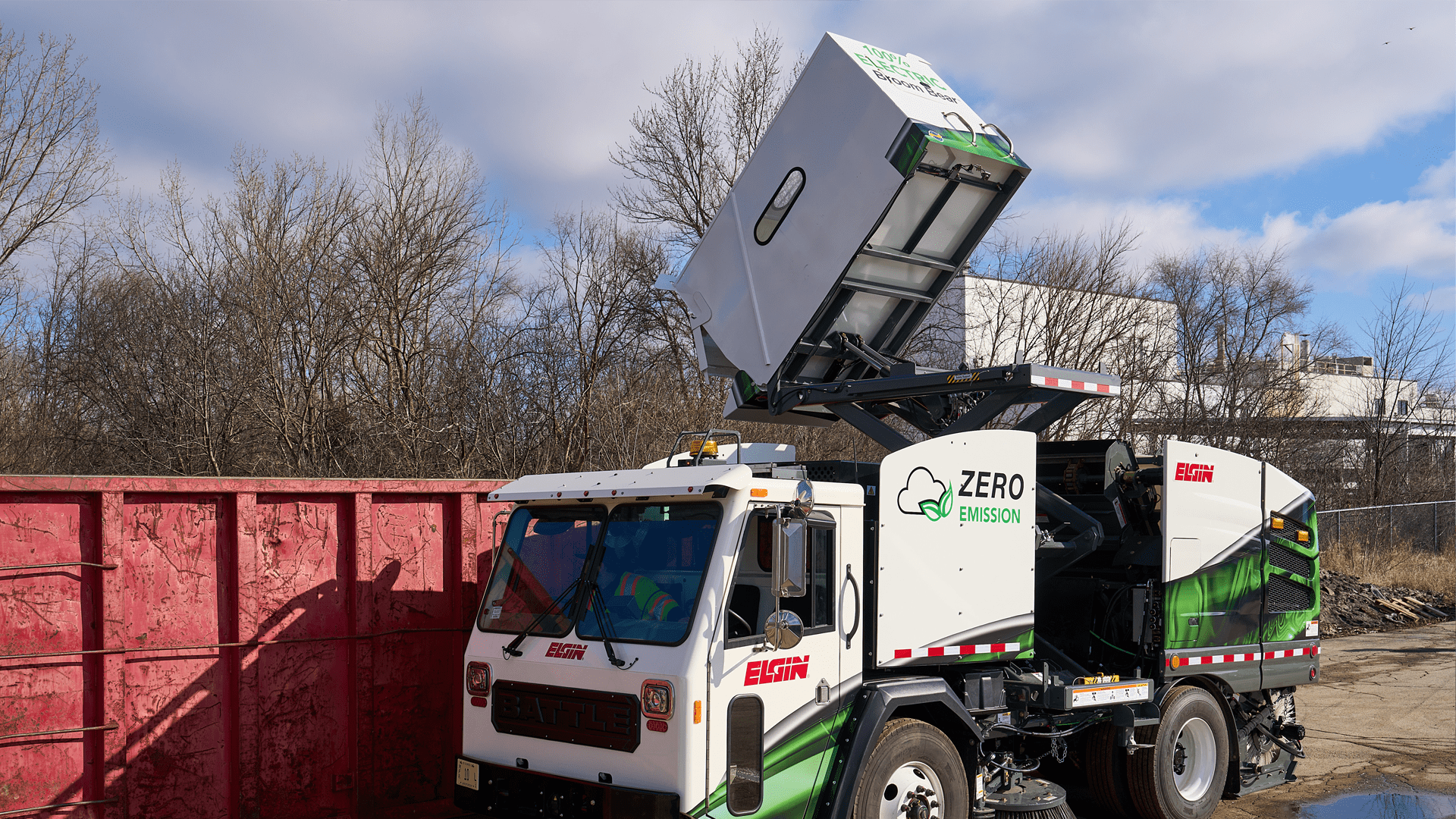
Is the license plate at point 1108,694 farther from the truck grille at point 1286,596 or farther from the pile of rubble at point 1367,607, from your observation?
the pile of rubble at point 1367,607

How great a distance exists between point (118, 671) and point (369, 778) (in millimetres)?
1694

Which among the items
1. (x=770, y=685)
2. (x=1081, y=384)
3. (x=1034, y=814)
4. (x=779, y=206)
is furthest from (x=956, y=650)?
(x=779, y=206)

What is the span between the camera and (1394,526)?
22.7 meters

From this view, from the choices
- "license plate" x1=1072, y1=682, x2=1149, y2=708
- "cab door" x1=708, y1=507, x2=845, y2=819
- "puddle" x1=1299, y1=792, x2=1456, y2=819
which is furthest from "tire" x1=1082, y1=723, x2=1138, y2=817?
"cab door" x1=708, y1=507, x2=845, y2=819

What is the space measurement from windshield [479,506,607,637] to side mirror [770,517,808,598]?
115 cm

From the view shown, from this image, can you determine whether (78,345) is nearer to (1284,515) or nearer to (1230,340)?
(1284,515)

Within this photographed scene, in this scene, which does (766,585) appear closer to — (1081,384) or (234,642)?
(1081,384)

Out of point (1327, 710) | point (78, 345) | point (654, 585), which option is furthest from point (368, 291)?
point (1327, 710)

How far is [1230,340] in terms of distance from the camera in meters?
29.3

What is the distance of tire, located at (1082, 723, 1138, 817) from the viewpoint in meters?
6.94

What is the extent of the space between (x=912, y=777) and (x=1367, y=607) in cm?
1654

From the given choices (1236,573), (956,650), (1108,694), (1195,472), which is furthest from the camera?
(1236,573)

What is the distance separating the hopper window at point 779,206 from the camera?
6797mm

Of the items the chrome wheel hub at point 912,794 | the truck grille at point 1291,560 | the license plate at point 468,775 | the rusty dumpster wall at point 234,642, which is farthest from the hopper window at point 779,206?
the truck grille at point 1291,560
